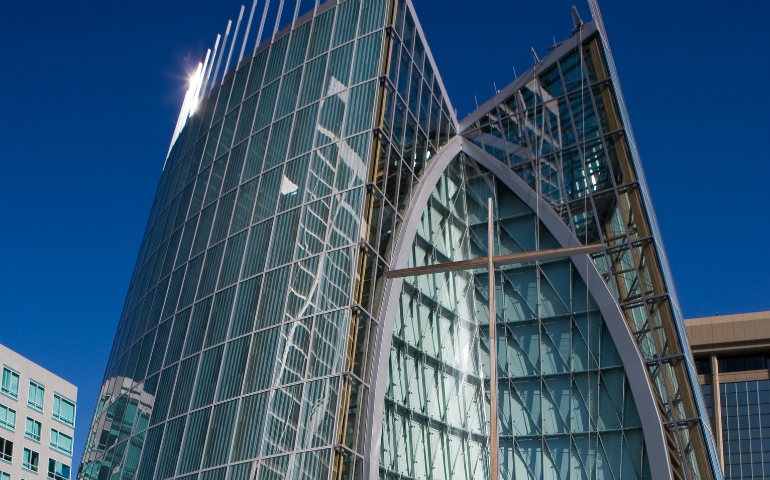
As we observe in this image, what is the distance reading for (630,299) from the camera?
4341 cm

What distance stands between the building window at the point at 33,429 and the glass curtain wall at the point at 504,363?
3896 cm

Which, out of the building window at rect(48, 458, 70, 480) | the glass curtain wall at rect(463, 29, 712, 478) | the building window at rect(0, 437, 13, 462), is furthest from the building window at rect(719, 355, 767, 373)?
the building window at rect(0, 437, 13, 462)

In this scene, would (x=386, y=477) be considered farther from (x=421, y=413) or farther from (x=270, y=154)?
(x=270, y=154)

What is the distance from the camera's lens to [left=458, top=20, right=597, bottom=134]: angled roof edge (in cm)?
4575

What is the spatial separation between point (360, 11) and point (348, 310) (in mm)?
16351

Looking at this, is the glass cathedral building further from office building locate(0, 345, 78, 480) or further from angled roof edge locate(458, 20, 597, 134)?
office building locate(0, 345, 78, 480)

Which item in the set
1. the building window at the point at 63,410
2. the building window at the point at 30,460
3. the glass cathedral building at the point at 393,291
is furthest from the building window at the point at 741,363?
the building window at the point at 30,460

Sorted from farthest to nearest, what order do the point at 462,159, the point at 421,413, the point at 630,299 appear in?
the point at 462,159
the point at 630,299
the point at 421,413

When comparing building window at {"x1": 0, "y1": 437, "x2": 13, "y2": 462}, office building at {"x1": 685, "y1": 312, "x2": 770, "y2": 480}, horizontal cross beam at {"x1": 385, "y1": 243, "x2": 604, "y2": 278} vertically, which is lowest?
building window at {"x1": 0, "y1": 437, "x2": 13, "y2": 462}

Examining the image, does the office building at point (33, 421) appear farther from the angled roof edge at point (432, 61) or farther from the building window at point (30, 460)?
the angled roof edge at point (432, 61)

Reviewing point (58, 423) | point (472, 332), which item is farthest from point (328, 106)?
point (58, 423)

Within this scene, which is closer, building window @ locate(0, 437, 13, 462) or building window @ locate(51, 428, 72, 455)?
building window @ locate(0, 437, 13, 462)

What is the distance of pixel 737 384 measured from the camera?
269ft

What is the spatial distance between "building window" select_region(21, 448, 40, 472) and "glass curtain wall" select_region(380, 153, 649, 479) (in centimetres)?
3823
